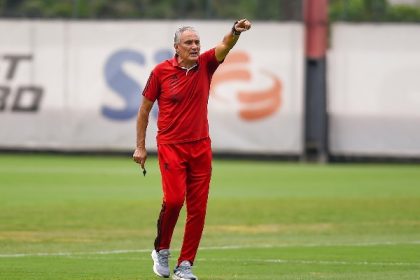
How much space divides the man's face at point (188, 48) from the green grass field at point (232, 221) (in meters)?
2.12

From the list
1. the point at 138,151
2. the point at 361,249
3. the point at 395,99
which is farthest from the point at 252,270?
the point at 395,99

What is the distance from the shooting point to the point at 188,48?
41.0 ft

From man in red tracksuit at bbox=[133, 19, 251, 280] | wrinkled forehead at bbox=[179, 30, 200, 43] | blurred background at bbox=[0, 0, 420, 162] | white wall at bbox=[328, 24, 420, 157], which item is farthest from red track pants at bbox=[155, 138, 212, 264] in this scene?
white wall at bbox=[328, 24, 420, 157]

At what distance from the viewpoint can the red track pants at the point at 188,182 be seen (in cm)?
1261

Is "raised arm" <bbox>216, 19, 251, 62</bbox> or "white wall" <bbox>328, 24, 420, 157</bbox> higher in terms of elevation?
"raised arm" <bbox>216, 19, 251, 62</bbox>

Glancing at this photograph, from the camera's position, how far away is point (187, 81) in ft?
41.4

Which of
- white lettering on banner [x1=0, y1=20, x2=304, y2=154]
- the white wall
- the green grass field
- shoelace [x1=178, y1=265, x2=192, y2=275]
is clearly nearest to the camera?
shoelace [x1=178, y1=265, x2=192, y2=275]

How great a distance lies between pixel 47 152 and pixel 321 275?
80.6 ft

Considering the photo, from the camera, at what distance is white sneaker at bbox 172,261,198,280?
12547mm

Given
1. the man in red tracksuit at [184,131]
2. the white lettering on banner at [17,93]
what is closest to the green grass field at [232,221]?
the man in red tracksuit at [184,131]

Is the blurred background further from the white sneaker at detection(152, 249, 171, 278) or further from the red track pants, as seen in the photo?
the red track pants

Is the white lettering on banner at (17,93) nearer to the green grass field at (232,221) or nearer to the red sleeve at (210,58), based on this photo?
the green grass field at (232,221)

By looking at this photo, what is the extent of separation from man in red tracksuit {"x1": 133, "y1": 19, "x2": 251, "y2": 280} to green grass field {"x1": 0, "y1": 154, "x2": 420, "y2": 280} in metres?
0.73

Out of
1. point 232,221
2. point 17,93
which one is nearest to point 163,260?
point 232,221
